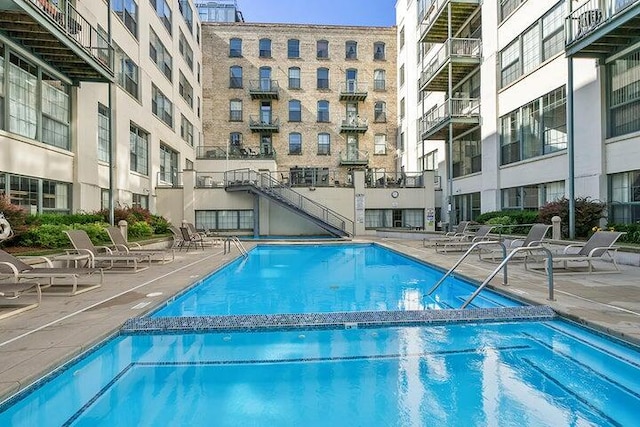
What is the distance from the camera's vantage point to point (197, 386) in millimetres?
3941

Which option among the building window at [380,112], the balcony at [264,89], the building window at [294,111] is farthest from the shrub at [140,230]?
the building window at [380,112]

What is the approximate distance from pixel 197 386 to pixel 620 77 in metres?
15.1

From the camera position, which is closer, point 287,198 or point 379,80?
point 287,198

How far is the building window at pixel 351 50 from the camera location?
35.0 meters

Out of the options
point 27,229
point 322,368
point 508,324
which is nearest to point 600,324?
point 508,324

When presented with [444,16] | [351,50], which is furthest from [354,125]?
[444,16]

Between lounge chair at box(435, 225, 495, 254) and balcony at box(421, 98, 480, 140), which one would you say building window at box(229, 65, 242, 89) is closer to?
balcony at box(421, 98, 480, 140)

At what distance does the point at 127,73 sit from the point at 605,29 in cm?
1904

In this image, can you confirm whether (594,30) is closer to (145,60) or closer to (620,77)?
(620,77)

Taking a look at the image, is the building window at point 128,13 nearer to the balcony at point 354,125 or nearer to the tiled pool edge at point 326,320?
the tiled pool edge at point 326,320

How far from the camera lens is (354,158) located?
33750 mm

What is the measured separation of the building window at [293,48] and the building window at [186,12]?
8.35m

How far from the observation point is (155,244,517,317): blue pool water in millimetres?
7043

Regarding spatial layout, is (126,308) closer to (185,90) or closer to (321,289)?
(321,289)
